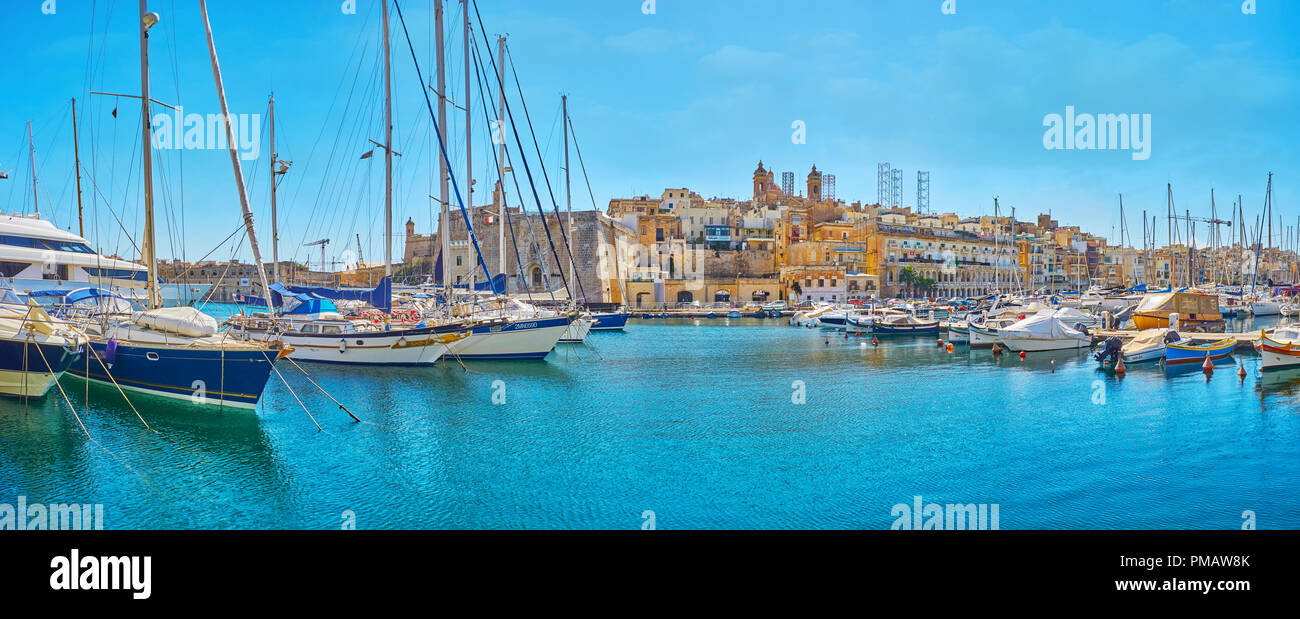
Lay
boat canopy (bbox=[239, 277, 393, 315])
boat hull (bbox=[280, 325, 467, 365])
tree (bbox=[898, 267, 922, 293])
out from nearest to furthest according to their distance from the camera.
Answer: boat hull (bbox=[280, 325, 467, 365]), boat canopy (bbox=[239, 277, 393, 315]), tree (bbox=[898, 267, 922, 293])

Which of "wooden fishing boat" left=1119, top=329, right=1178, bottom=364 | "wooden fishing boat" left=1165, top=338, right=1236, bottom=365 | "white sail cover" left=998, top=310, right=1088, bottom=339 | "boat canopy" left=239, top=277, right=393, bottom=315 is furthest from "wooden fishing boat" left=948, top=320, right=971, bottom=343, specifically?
"boat canopy" left=239, top=277, right=393, bottom=315

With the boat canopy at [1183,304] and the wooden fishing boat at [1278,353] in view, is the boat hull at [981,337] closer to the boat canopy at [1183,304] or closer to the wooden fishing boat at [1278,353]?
the boat canopy at [1183,304]

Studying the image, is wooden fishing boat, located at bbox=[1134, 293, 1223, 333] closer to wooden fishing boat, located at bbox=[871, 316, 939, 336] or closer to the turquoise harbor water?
wooden fishing boat, located at bbox=[871, 316, 939, 336]

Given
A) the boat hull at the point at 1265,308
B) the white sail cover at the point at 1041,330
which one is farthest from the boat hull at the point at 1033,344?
the boat hull at the point at 1265,308

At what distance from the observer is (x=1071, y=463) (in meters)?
9.35

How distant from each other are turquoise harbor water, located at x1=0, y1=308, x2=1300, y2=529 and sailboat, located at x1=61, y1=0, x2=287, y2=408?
438 mm

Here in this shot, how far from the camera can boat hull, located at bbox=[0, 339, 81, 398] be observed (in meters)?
11.0

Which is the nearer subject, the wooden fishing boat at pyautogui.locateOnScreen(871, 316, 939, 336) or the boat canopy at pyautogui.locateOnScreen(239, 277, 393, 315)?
the boat canopy at pyautogui.locateOnScreen(239, 277, 393, 315)
